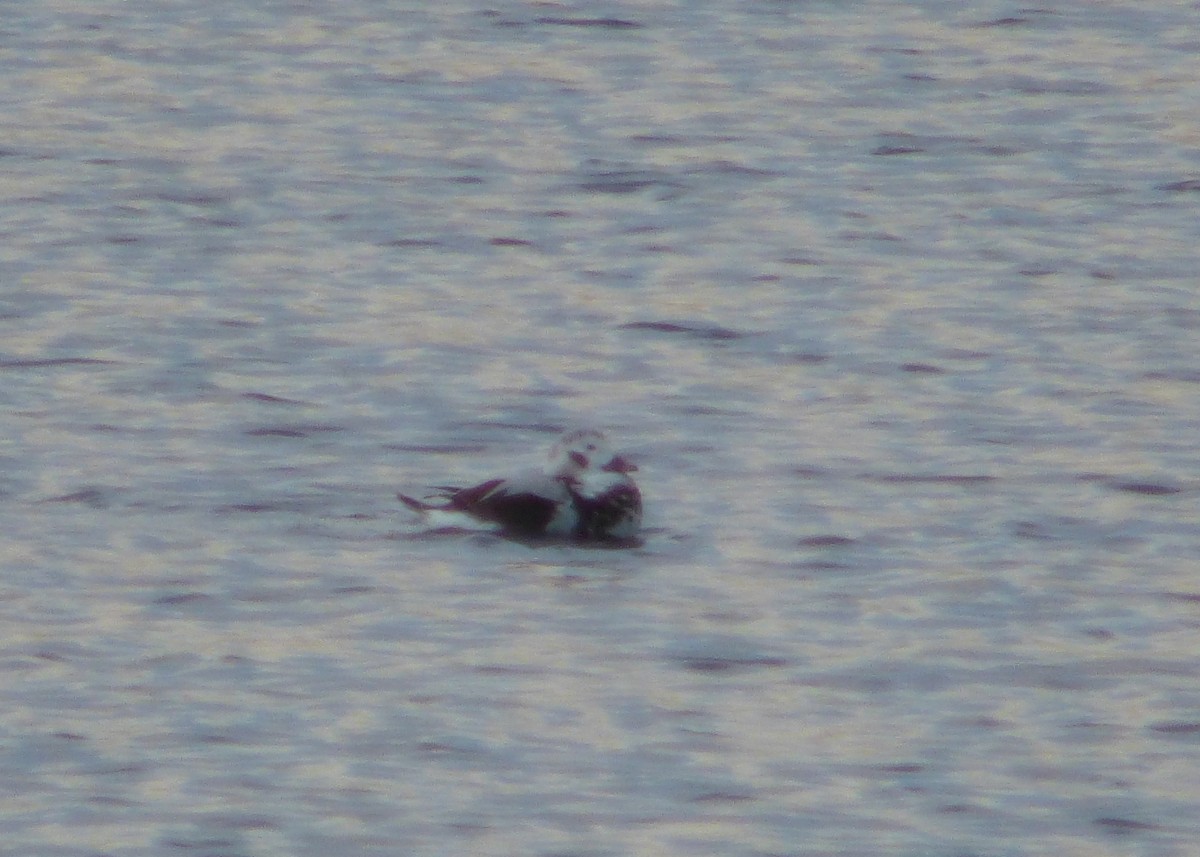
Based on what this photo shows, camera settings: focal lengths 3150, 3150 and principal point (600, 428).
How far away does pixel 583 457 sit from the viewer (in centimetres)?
1151

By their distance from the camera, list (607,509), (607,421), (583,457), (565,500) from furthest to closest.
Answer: (607,421), (583,457), (565,500), (607,509)

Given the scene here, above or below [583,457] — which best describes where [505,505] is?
below

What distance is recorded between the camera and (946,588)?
10.6 m

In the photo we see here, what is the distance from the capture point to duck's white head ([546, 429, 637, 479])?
1137cm

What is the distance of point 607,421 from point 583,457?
50.8 inches

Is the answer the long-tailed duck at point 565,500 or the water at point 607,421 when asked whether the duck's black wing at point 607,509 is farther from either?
the water at point 607,421

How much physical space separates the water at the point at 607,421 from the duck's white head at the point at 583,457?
0.33 metres

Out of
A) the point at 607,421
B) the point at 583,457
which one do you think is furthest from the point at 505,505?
the point at 607,421

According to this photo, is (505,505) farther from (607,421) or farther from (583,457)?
(607,421)

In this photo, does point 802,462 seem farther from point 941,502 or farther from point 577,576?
point 577,576

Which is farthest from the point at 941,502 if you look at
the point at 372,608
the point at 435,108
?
the point at 435,108

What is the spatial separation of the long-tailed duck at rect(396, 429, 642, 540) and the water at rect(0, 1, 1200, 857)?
154 millimetres

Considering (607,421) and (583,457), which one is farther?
(607,421)

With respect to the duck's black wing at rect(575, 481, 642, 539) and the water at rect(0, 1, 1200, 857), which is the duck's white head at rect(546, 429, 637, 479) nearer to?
the duck's black wing at rect(575, 481, 642, 539)
